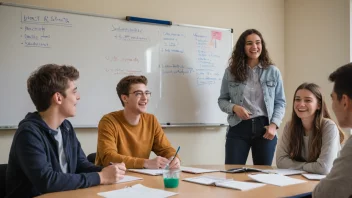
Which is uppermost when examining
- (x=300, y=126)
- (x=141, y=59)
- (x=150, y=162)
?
(x=141, y=59)

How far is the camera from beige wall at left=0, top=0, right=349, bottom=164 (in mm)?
3369

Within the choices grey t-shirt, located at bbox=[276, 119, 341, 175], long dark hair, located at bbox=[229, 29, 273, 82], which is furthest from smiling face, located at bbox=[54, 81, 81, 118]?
long dark hair, located at bbox=[229, 29, 273, 82]

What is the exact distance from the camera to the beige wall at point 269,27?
133 inches

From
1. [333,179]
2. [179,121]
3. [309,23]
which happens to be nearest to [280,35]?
[309,23]

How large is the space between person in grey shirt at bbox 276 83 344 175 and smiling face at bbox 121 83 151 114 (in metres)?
0.96

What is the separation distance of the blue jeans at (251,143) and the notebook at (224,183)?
1.09 meters

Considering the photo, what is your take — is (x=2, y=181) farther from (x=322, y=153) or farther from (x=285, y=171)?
(x=322, y=153)

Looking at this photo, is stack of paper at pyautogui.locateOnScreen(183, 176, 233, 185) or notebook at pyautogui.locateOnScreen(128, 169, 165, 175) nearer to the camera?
stack of paper at pyautogui.locateOnScreen(183, 176, 233, 185)

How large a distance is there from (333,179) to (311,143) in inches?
35.7

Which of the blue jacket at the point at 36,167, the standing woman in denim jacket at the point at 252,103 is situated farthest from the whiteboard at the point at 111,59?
the blue jacket at the point at 36,167

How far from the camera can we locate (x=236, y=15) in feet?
13.0

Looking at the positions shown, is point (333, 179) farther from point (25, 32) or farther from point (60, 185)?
point (25, 32)

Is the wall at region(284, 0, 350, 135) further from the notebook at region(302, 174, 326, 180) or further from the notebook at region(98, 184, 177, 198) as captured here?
the notebook at region(98, 184, 177, 198)

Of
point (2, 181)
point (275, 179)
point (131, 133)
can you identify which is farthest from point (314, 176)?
point (2, 181)
